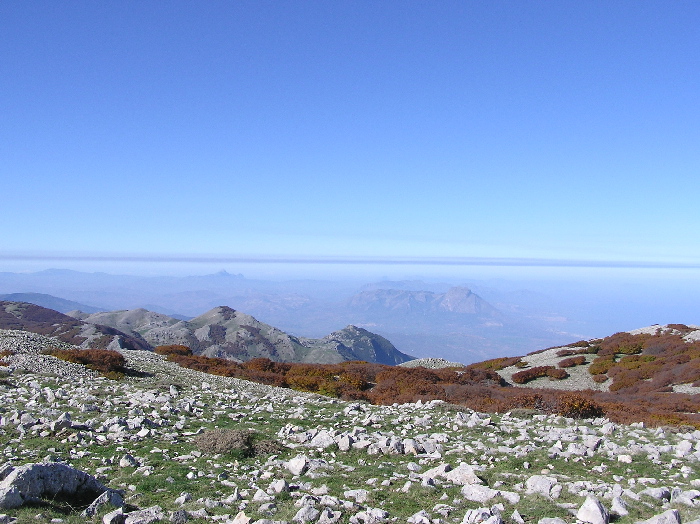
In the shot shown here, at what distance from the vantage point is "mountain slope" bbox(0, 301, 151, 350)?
6234cm

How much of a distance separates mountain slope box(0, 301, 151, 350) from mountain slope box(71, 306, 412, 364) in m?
8.84

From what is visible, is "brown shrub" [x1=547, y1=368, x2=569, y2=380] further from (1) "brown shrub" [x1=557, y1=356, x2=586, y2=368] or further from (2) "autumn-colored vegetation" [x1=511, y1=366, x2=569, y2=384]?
(1) "brown shrub" [x1=557, y1=356, x2=586, y2=368]

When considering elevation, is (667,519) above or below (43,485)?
above

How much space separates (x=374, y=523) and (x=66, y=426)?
10221 millimetres

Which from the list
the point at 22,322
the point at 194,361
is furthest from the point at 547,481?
the point at 22,322

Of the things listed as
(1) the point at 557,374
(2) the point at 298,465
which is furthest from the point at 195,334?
(2) the point at 298,465

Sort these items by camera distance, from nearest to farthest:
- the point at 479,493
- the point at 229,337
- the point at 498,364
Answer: the point at 479,493 → the point at 498,364 → the point at 229,337

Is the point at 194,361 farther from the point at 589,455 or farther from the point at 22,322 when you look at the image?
the point at 22,322

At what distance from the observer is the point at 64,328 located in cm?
8119

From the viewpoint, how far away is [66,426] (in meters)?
12.7

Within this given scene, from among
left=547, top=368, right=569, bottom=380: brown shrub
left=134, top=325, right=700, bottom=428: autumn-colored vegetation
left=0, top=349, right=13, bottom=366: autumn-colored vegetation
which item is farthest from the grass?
left=547, top=368, right=569, bottom=380: brown shrub

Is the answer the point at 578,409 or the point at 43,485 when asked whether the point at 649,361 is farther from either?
the point at 43,485

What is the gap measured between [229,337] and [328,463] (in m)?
83.2

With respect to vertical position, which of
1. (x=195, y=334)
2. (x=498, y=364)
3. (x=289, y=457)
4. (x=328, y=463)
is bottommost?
(x=195, y=334)
